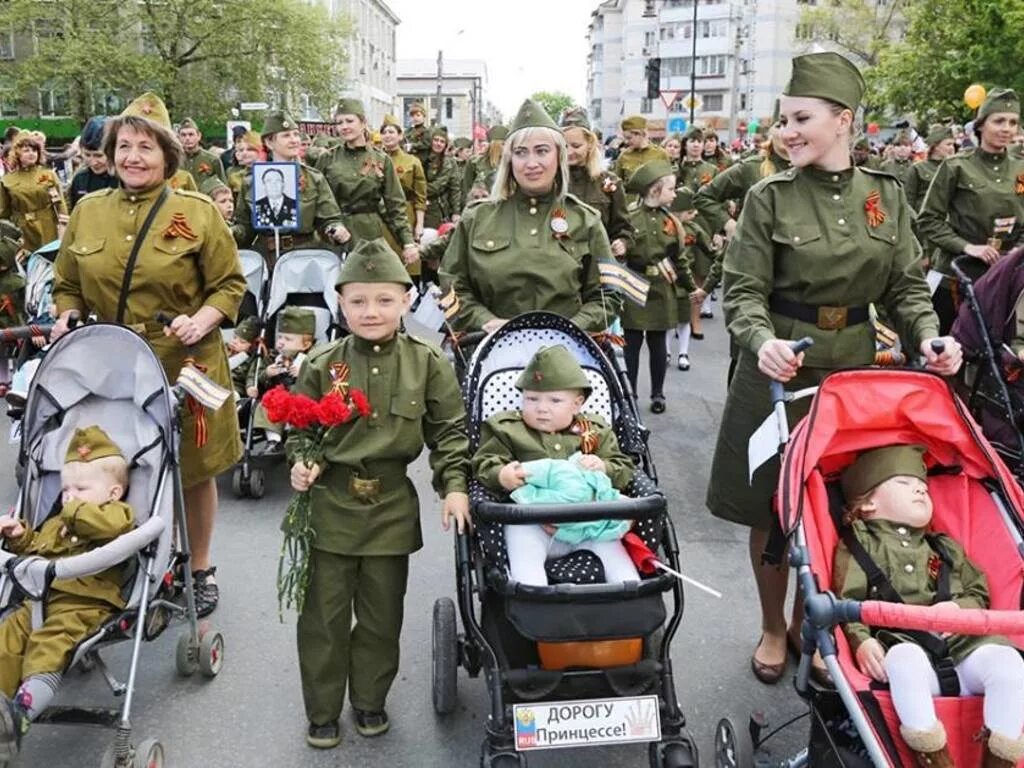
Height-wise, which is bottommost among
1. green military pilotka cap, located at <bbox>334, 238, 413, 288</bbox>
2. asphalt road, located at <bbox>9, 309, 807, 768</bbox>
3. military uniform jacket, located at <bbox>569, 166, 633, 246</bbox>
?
asphalt road, located at <bbox>9, 309, 807, 768</bbox>

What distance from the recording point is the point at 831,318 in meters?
3.74

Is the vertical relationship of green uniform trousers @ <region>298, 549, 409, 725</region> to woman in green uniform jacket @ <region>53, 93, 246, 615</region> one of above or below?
below

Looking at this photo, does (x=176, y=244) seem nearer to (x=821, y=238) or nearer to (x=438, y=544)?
(x=438, y=544)

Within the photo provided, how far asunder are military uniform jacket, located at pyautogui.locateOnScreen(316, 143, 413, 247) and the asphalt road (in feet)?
13.4

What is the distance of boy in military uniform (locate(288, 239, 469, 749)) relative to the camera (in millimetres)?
3408

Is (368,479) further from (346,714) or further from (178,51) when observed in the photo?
(178,51)

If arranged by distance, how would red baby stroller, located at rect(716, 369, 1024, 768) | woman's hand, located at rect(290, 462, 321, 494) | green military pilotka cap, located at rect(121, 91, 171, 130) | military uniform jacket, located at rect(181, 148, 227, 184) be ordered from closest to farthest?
red baby stroller, located at rect(716, 369, 1024, 768) < woman's hand, located at rect(290, 462, 321, 494) < green military pilotka cap, located at rect(121, 91, 171, 130) < military uniform jacket, located at rect(181, 148, 227, 184)

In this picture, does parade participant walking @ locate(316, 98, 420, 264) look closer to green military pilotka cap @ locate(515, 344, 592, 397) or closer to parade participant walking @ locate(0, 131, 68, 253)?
parade participant walking @ locate(0, 131, 68, 253)

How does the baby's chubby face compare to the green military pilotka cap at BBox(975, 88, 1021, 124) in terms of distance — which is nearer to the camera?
the baby's chubby face

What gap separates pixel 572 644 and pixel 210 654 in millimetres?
1694

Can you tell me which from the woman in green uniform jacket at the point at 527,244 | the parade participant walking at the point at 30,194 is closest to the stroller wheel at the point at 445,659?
the woman in green uniform jacket at the point at 527,244

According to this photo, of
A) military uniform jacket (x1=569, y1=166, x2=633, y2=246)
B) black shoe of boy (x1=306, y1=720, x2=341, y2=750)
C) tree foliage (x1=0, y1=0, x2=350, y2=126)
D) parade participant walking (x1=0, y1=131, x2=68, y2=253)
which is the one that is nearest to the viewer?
black shoe of boy (x1=306, y1=720, x2=341, y2=750)

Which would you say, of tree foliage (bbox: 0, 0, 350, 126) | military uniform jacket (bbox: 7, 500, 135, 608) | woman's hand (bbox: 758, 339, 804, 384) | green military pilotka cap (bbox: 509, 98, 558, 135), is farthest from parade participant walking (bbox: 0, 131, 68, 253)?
tree foliage (bbox: 0, 0, 350, 126)

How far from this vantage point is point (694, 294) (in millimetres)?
8062
